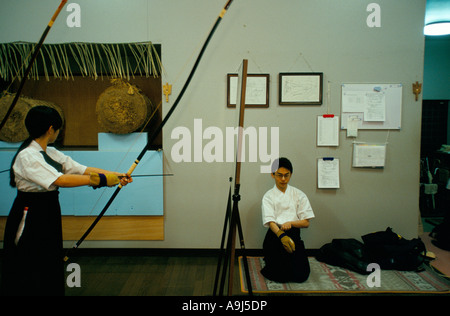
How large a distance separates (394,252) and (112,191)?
275cm

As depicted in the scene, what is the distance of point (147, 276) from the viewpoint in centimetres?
245

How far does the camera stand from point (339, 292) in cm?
215

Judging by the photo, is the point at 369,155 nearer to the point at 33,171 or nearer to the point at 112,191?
the point at 112,191

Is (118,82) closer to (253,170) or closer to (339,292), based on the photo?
(253,170)

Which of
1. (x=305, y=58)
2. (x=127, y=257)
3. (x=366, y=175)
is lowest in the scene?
(x=127, y=257)

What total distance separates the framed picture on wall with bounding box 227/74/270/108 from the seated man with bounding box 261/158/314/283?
68 cm

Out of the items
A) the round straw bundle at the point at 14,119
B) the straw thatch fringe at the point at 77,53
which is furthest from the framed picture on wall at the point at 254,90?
the round straw bundle at the point at 14,119

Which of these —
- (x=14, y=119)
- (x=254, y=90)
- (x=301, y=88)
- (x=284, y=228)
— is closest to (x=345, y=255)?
(x=284, y=228)

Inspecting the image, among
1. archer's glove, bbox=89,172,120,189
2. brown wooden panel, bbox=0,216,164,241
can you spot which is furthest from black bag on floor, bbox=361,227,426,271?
archer's glove, bbox=89,172,120,189

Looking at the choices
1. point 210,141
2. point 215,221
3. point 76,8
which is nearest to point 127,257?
point 215,221

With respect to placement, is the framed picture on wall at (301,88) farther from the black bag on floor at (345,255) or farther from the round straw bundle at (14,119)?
the round straw bundle at (14,119)

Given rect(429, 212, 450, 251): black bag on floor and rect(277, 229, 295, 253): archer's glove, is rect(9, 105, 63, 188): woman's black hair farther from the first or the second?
rect(429, 212, 450, 251): black bag on floor

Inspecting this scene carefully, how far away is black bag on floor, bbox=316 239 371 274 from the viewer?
245 cm
